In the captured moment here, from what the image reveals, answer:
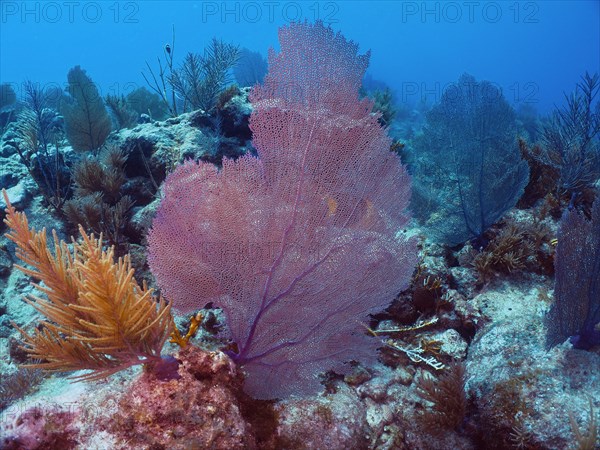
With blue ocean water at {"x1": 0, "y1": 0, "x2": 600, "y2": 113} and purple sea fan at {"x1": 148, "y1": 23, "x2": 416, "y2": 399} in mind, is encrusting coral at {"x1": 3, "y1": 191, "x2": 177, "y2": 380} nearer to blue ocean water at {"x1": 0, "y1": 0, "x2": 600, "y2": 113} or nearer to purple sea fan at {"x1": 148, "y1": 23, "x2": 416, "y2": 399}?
purple sea fan at {"x1": 148, "y1": 23, "x2": 416, "y2": 399}

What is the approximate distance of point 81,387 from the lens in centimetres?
260

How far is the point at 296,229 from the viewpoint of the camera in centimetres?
300

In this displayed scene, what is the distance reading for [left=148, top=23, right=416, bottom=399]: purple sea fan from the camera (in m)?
2.80

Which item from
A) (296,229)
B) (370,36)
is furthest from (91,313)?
(370,36)

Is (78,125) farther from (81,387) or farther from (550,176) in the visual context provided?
(550,176)

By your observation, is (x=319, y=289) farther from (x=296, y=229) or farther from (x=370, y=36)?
(x=370, y=36)

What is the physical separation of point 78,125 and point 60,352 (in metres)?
6.07

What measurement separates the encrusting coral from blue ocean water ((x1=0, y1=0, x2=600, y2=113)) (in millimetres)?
127472

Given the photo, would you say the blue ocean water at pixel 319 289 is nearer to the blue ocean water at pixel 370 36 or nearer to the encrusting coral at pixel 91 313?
the encrusting coral at pixel 91 313

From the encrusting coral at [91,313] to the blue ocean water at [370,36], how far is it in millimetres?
127472

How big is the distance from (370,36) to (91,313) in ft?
512

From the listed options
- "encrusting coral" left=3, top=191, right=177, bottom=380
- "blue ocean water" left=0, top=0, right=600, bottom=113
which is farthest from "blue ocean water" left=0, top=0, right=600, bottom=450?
"blue ocean water" left=0, top=0, right=600, bottom=113

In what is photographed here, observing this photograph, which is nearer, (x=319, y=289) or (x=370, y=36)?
(x=319, y=289)

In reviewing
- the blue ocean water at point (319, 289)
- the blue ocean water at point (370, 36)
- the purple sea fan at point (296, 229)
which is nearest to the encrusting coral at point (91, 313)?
the blue ocean water at point (319, 289)
